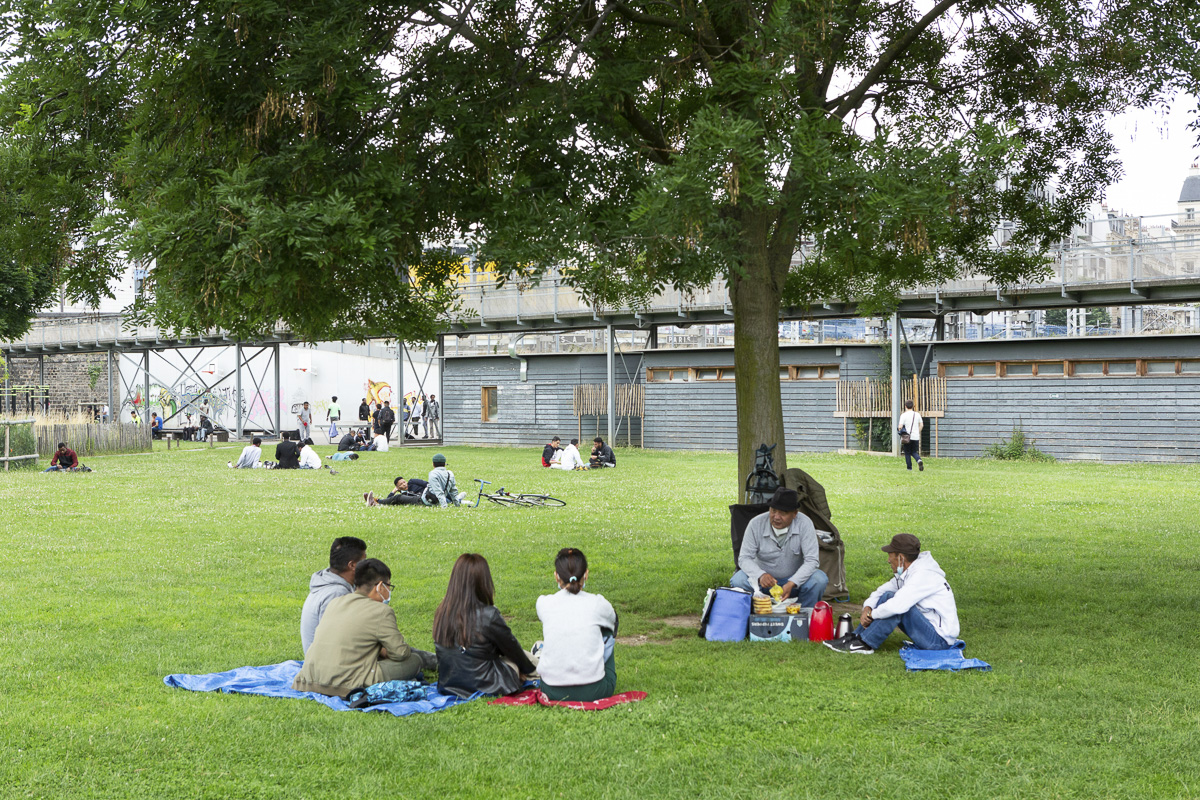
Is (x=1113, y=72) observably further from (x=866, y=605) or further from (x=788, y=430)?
→ (x=788, y=430)

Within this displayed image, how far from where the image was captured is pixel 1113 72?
995cm

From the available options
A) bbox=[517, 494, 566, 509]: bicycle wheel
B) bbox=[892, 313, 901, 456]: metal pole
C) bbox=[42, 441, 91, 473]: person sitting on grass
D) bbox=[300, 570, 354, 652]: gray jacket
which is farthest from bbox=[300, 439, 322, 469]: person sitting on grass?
bbox=[300, 570, 354, 652]: gray jacket

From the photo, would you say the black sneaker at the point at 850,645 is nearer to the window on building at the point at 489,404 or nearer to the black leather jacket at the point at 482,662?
the black leather jacket at the point at 482,662

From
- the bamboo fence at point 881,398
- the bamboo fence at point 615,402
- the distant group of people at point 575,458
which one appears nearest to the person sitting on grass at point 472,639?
the distant group of people at point 575,458

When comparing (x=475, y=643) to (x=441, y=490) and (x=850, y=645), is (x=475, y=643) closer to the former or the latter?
(x=850, y=645)

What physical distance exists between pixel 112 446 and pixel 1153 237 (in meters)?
28.6

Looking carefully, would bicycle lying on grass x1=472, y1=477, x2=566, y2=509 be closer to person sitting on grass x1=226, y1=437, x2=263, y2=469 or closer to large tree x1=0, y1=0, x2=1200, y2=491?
large tree x1=0, y1=0, x2=1200, y2=491

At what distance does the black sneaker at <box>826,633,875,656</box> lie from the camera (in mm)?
7871

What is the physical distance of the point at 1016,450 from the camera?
92.0 feet

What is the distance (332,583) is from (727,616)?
3.12m

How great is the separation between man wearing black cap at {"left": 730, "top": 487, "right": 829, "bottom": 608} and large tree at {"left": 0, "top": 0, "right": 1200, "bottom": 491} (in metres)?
1.17

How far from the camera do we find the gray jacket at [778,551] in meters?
8.74

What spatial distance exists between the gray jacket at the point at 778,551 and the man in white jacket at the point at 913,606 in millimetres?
885

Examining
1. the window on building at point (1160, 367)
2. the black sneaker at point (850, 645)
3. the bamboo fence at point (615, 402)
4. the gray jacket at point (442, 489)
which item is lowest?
the black sneaker at point (850, 645)
